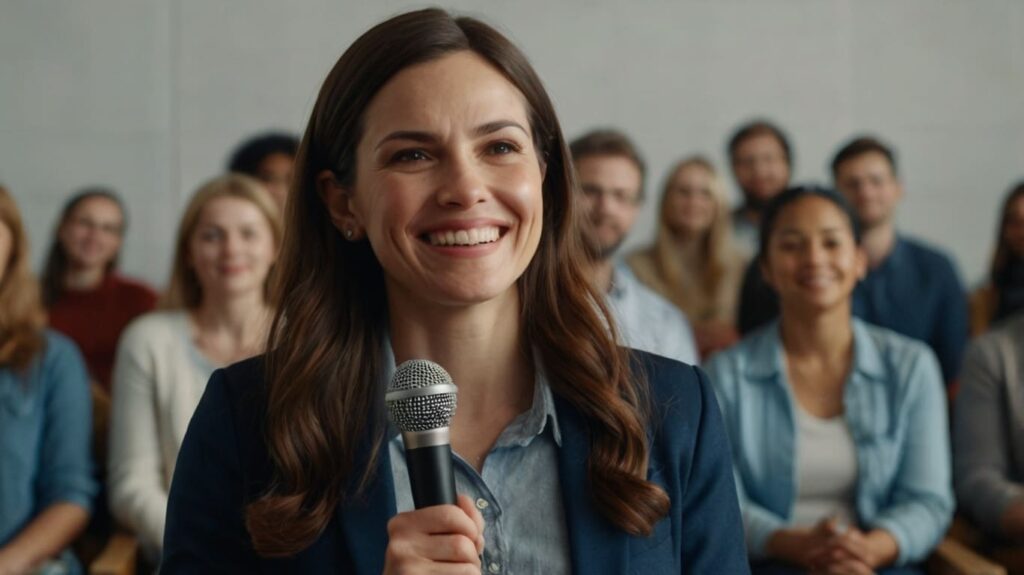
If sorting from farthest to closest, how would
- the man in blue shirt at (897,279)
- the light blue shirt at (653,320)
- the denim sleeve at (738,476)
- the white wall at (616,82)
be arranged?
1. the white wall at (616,82)
2. the man in blue shirt at (897,279)
3. the light blue shirt at (653,320)
4. the denim sleeve at (738,476)

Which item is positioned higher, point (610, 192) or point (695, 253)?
point (610, 192)

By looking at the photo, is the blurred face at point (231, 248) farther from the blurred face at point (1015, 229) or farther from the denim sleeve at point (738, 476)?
the blurred face at point (1015, 229)

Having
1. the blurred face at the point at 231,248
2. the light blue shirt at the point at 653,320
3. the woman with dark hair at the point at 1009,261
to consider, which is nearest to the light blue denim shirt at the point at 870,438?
the light blue shirt at the point at 653,320

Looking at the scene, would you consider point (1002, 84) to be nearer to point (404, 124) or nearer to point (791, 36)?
point (791, 36)

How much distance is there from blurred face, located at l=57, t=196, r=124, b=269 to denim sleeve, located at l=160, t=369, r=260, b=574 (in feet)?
11.6

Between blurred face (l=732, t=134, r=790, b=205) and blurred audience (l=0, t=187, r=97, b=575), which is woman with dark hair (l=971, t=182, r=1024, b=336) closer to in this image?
blurred face (l=732, t=134, r=790, b=205)

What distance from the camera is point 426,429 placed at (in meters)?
1.23

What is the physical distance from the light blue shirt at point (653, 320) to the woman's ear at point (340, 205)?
6.52 feet

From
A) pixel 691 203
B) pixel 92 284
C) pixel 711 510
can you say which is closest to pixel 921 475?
pixel 711 510

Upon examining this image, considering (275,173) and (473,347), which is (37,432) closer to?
(275,173)

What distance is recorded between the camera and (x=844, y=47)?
6.16 metres

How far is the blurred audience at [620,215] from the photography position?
12.1 ft

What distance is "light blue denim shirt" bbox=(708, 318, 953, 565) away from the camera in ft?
10.3

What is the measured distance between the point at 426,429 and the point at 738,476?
83.4 inches
